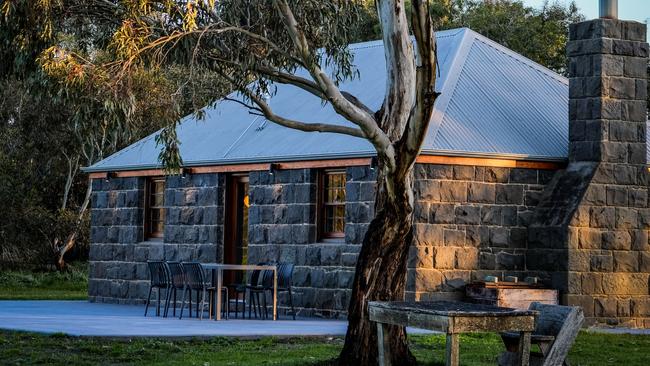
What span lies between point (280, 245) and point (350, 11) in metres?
6.84

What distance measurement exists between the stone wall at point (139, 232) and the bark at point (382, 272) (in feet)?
31.7

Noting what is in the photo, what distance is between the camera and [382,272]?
41.7 ft

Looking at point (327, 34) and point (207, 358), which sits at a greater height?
point (327, 34)

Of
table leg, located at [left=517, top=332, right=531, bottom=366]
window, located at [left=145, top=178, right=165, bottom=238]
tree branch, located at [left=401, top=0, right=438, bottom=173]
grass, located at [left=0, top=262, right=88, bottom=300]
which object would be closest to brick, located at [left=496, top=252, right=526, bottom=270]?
window, located at [left=145, top=178, right=165, bottom=238]

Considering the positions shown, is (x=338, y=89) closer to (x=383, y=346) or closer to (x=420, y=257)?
(x=383, y=346)

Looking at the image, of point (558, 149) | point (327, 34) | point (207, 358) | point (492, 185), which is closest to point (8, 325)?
point (207, 358)

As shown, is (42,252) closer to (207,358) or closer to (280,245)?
(280,245)

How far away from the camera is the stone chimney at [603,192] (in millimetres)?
19391

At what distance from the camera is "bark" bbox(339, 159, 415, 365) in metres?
12.6

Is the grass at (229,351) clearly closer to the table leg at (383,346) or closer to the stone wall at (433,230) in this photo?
the table leg at (383,346)

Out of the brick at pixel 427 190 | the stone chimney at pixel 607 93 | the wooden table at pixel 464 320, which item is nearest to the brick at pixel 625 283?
the stone chimney at pixel 607 93

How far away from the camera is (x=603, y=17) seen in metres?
20.0

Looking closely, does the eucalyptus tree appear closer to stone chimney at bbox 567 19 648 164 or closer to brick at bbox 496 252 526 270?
brick at bbox 496 252 526 270

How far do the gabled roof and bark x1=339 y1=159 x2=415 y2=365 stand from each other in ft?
20.2
